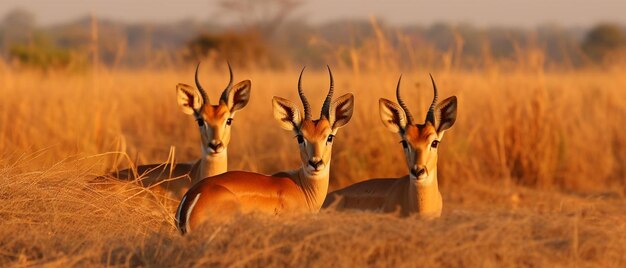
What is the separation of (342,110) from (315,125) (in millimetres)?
406

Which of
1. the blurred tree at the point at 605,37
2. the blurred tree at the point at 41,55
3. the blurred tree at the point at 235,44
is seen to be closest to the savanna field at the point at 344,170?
the blurred tree at the point at 41,55

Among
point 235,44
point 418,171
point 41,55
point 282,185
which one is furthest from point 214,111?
point 235,44

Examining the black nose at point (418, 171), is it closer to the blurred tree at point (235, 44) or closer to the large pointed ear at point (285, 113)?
the large pointed ear at point (285, 113)

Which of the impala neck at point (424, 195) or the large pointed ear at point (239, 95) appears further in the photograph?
the large pointed ear at point (239, 95)

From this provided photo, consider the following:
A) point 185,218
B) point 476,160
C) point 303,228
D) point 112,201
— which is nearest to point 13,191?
point 112,201

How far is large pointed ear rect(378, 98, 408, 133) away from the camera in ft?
25.1

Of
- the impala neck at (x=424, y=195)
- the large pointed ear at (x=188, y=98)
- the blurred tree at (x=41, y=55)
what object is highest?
the large pointed ear at (x=188, y=98)

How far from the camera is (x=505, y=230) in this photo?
5.29 metres

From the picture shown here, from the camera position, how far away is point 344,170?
11.1 metres

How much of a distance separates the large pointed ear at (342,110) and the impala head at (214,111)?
1084 millimetres

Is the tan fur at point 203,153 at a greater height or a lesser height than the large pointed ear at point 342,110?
lesser

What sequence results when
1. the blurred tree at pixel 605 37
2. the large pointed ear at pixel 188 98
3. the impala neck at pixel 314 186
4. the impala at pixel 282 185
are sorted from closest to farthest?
the impala at pixel 282 185, the impala neck at pixel 314 186, the large pointed ear at pixel 188 98, the blurred tree at pixel 605 37

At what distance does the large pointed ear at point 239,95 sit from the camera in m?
8.88

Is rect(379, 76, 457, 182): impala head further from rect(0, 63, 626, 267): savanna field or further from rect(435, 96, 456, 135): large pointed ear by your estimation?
rect(0, 63, 626, 267): savanna field
